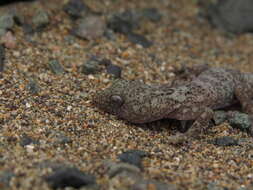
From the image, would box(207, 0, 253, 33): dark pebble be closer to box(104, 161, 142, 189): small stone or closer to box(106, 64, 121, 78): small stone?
box(106, 64, 121, 78): small stone

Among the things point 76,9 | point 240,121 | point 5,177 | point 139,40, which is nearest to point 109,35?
point 139,40

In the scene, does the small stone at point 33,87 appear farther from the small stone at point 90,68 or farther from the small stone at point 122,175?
the small stone at point 122,175

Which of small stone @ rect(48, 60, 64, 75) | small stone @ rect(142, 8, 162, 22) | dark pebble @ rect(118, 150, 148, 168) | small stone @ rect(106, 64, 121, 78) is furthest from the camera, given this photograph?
small stone @ rect(142, 8, 162, 22)

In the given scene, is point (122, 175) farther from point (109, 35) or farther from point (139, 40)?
point (139, 40)

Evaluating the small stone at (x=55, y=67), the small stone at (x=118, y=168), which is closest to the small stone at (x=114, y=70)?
the small stone at (x=55, y=67)

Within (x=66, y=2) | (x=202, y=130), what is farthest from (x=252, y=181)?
(x=66, y=2)

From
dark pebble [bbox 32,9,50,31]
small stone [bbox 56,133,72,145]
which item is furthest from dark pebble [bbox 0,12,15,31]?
small stone [bbox 56,133,72,145]

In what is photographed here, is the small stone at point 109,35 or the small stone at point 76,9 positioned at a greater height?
the small stone at point 76,9
